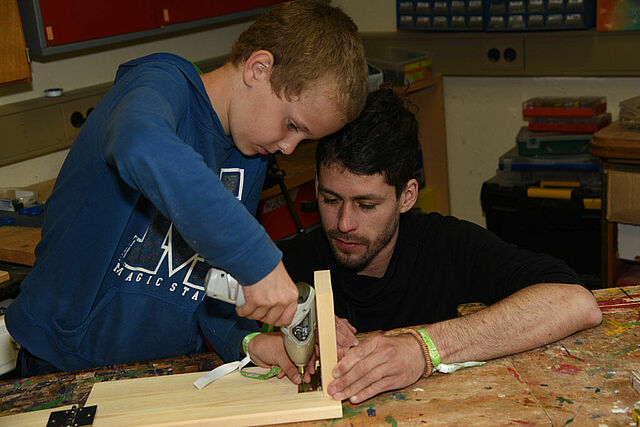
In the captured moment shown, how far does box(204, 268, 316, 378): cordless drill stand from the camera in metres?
1.05

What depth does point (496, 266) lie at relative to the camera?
1.69 m

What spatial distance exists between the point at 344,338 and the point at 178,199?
1.90ft

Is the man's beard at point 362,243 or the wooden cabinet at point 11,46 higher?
the wooden cabinet at point 11,46

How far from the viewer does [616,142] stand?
95.1 inches

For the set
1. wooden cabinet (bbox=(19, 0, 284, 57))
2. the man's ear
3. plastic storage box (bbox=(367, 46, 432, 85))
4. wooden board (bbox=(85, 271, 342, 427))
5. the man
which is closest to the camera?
wooden board (bbox=(85, 271, 342, 427))

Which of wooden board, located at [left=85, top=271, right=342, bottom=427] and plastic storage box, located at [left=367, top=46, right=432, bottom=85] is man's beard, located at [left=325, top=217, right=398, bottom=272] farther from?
plastic storage box, located at [left=367, top=46, right=432, bottom=85]

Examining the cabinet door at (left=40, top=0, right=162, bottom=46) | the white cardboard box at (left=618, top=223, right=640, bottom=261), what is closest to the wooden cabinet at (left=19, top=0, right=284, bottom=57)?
the cabinet door at (left=40, top=0, right=162, bottom=46)

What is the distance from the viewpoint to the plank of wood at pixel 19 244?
202 centimetres

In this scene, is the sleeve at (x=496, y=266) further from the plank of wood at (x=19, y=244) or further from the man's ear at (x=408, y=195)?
the plank of wood at (x=19, y=244)

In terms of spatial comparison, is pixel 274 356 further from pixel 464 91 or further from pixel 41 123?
pixel 464 91

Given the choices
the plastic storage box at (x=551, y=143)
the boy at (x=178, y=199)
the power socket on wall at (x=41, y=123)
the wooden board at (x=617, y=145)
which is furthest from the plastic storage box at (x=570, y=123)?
the boy at (x=178, y=199)

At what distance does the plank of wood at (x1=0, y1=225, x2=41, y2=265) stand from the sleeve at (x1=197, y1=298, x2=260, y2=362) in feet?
2.44

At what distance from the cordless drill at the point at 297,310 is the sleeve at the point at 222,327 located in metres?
0.19

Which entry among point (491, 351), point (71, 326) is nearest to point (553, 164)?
point (491, 351)
